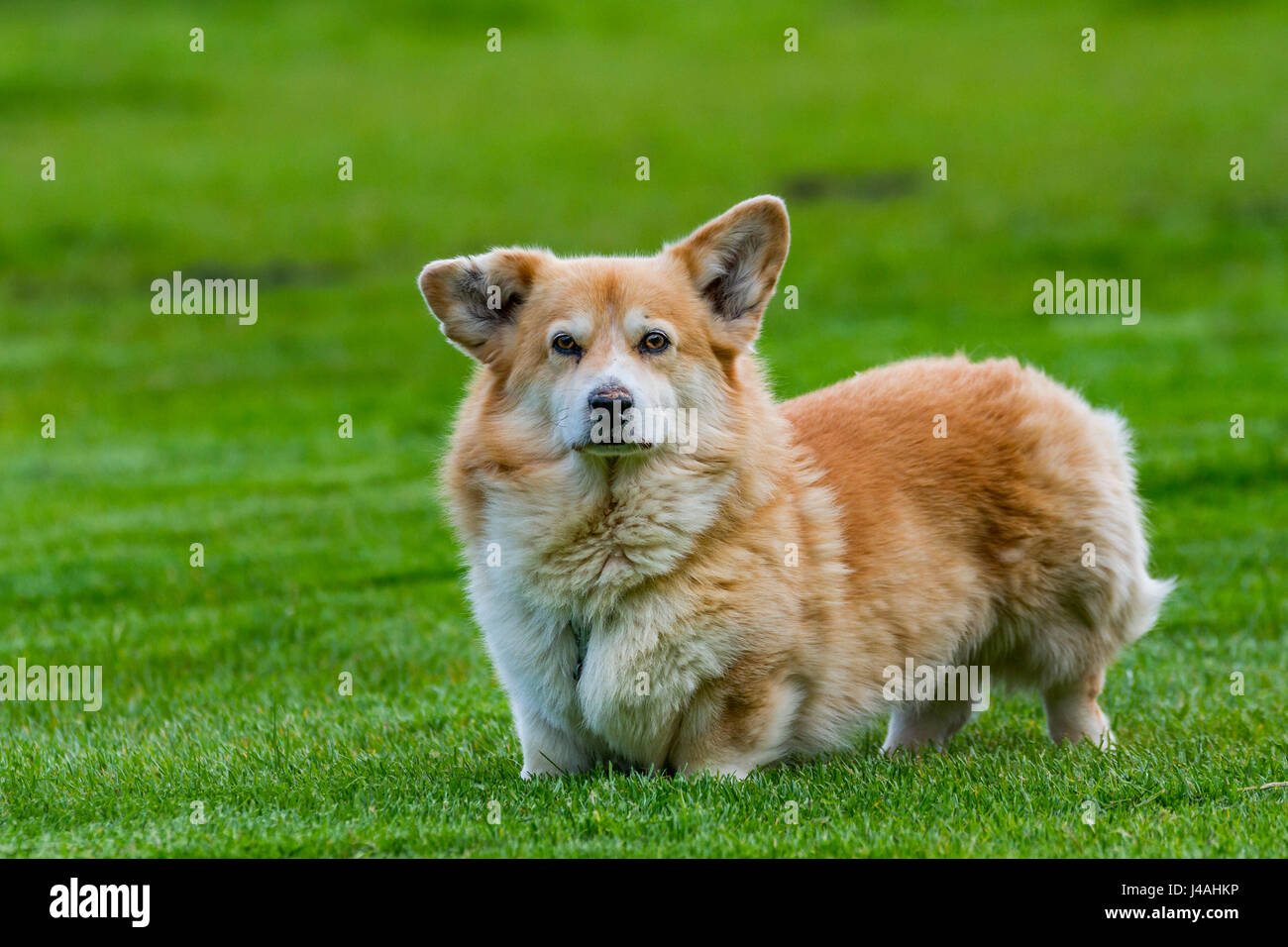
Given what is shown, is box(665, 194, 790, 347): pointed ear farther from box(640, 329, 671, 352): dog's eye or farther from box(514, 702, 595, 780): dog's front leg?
box(514, 702, 595, 780): dog's front leg

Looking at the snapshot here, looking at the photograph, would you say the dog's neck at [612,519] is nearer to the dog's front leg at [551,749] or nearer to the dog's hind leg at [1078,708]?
the dog's front leg at [551,749]

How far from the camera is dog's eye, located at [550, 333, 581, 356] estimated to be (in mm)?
5818

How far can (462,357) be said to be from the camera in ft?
67.4

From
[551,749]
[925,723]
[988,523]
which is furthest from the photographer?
[925,723]

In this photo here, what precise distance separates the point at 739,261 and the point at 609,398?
3.26 feet

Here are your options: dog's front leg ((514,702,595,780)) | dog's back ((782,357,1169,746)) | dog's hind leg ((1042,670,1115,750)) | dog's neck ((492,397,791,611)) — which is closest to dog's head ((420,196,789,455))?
dog's neck ((492,397,791,611))

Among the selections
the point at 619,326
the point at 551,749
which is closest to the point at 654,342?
the point at 619,326

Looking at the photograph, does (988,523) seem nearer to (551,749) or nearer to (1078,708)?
(1078,708)

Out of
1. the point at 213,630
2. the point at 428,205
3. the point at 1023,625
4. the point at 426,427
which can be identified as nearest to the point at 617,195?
the point at 428,205

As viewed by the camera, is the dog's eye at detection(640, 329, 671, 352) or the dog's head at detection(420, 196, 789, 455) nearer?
the dog's head at detection(420, 196, 789, 455)

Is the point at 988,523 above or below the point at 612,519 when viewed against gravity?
below

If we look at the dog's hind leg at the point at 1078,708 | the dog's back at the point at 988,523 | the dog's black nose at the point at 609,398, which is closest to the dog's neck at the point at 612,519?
the dog's black nose at the point at 609,398

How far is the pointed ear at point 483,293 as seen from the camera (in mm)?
6055

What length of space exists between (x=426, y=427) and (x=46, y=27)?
2514cm
